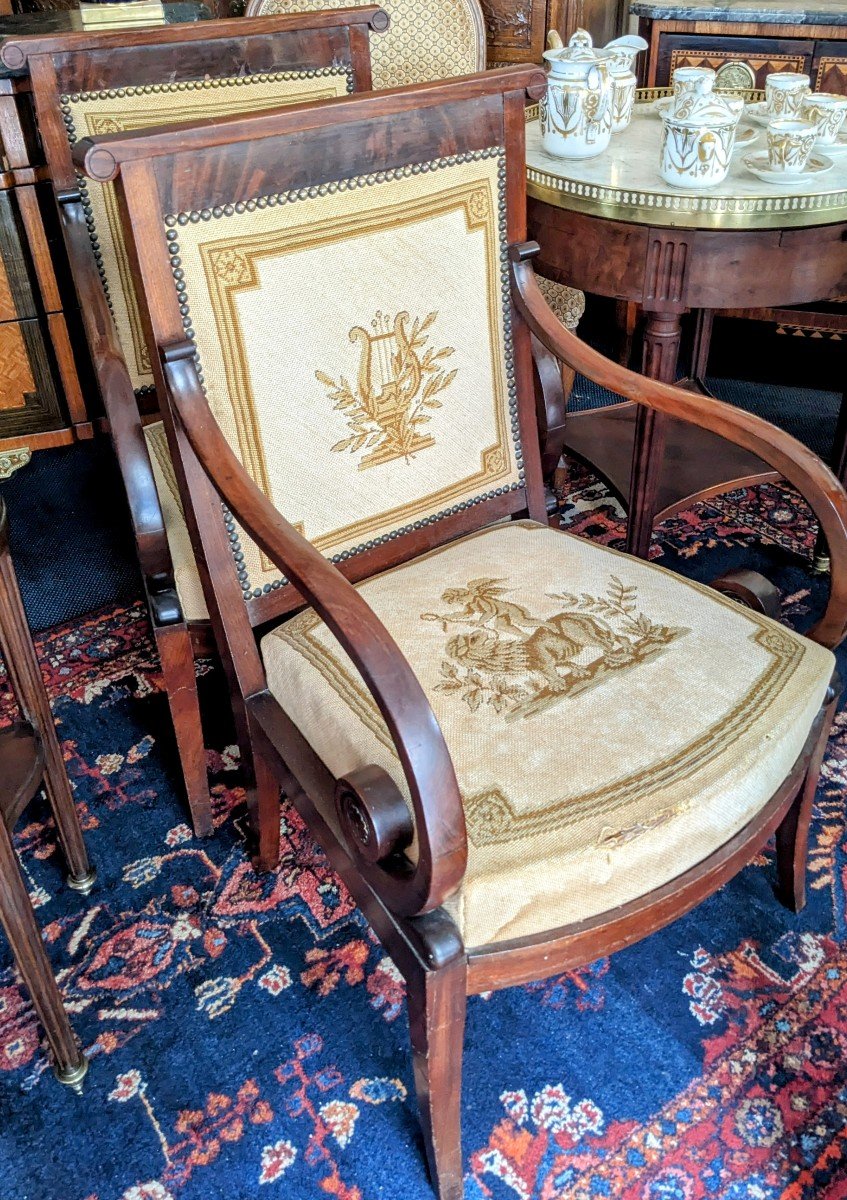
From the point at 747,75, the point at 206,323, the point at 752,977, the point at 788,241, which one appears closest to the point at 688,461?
the point at 788,241

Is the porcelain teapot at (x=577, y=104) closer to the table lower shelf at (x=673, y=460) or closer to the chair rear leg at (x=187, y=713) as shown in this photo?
the table lower shelf at (x=673, y=460)

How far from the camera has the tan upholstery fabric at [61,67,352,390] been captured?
1343mm

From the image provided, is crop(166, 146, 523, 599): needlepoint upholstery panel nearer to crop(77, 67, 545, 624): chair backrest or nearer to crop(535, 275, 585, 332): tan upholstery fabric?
crop(77, 67, 545, 624): chair backrest

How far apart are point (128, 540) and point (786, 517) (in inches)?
54.6

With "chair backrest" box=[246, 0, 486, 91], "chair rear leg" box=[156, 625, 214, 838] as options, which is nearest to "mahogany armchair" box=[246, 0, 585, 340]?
"chair backrest" box=[246, 0, 486, 91]

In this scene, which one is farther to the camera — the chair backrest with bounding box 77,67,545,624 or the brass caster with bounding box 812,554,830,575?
the brass caster with bounding box 812,554,830,575

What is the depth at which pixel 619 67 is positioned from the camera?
63.9 inches

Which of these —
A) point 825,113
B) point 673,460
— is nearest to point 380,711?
point 825,113

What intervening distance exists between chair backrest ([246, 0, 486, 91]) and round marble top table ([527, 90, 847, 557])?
63cm

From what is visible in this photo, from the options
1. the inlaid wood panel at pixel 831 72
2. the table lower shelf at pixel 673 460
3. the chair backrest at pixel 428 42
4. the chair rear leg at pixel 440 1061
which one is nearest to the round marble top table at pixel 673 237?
the table lower shelf at pixel 673 460

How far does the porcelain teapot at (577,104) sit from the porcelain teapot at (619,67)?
0.06ft

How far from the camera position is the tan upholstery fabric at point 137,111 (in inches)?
52.9

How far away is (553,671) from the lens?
3.37 ft

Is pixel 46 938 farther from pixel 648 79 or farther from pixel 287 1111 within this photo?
pixel 648 79
